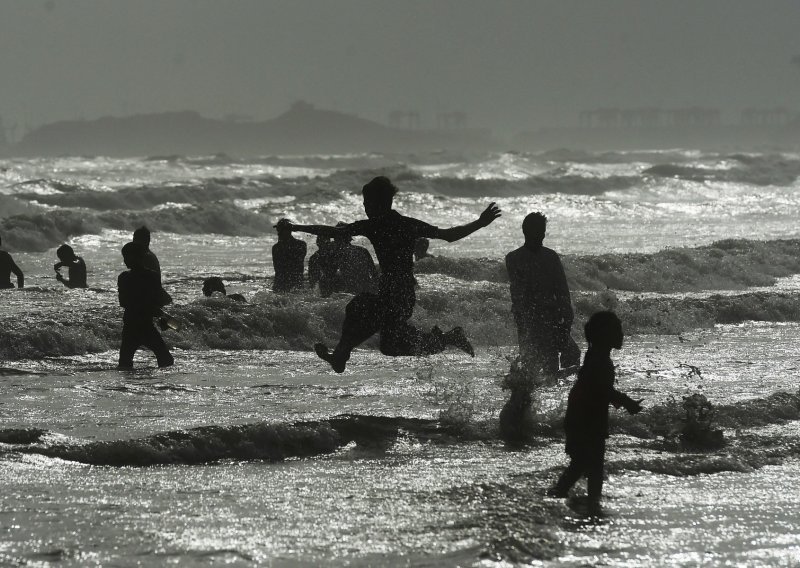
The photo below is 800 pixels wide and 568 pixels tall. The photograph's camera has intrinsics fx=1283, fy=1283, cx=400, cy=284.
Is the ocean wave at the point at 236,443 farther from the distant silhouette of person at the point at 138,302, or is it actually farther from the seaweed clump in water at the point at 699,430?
the distant silhouette of person at the point at 138,302

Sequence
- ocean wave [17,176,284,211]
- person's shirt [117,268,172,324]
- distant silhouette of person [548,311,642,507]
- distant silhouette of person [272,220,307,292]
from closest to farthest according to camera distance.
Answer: distant silhouette of person [548,311,642,507] < person's shirt [117,268,172,324] < distant silhouette of person [272,220,307,292] < ocean wave [17,176,284,211]

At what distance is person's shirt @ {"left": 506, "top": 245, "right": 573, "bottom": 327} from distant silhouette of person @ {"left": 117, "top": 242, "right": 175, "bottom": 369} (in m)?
3.45

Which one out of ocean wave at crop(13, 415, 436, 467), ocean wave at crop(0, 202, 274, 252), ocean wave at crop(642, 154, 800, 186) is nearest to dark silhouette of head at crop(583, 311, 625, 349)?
ocean wave at crop(13, 415, 436, 467)

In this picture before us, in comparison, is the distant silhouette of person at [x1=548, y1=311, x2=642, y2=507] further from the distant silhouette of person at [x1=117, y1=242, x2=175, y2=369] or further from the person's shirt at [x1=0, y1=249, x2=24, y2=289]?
the person's shirt at [x1=0, y1=249, x2=24, y2=289]

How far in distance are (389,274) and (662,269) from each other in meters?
15.6

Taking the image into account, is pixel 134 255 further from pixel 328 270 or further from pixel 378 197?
pixel 328 270

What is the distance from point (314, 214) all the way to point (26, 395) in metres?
34.9

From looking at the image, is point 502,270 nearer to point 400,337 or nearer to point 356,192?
point 400,337

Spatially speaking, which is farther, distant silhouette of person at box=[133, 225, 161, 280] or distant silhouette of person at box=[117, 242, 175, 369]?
distant silhouette of person at box=[133, 225, 161, 280]

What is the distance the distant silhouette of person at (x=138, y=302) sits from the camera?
11.4 m

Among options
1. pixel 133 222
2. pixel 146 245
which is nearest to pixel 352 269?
pixel 146 245

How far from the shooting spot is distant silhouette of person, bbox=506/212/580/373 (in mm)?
9562

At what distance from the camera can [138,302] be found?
11.4 m

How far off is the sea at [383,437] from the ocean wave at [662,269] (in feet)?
0.28
